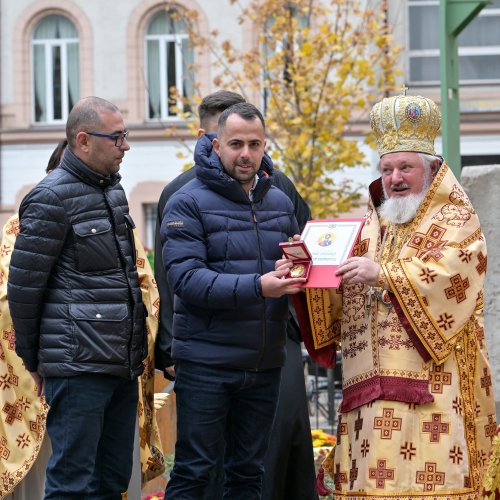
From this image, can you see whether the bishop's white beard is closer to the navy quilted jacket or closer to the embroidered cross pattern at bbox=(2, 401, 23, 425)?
the navy quilted jacket

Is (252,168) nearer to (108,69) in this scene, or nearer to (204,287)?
(204,287)

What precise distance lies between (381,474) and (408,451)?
146mm

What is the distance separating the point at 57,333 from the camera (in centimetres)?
532

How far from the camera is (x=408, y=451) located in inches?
210

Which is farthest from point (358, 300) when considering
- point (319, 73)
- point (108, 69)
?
point (108, 69)

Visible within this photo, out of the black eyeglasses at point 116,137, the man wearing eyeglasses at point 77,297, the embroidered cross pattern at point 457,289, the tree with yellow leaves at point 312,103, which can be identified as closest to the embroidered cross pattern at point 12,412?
the man wearing eyeglasses at point 77,297

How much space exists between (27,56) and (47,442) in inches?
813

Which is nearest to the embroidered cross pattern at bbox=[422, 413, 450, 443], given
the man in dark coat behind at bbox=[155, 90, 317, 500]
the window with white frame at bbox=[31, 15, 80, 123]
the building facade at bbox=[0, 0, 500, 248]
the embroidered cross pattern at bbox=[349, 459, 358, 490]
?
the embroidered cross pattern at bbox=[349, 459, 358, 490]

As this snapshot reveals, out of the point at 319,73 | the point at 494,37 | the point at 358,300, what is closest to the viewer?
the point at 358,300

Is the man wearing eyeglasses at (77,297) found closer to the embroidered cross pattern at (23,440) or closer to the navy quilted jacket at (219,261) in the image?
the navy quilted jacket at (219,261)

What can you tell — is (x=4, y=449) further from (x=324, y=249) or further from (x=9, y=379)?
(x=324, y=249)

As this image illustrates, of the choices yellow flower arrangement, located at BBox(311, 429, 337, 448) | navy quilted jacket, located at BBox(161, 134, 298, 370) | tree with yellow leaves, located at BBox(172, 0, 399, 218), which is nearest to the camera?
navy quilted jacket, located at BBox(161, 134, 298, 370)

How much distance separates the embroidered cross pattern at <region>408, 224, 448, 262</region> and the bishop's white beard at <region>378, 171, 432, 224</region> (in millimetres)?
91

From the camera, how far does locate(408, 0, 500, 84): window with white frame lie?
2531cm
